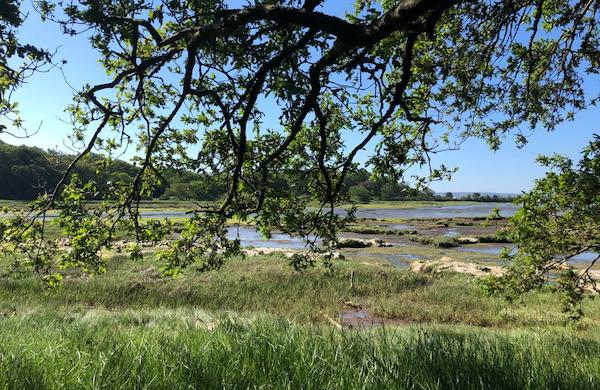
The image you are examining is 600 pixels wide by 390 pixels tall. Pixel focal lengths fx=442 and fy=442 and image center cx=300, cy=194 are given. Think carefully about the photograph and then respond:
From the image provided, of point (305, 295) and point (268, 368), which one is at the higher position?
point (268, 368)

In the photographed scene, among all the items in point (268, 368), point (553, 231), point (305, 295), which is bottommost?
point (305, 295)

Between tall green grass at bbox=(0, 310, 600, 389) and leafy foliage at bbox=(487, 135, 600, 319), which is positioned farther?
leafy foliage at bbox=(487, 135, 600, 319)

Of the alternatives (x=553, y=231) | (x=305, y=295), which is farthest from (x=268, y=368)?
(x=305, y=295)

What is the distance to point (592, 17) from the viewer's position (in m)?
8.20

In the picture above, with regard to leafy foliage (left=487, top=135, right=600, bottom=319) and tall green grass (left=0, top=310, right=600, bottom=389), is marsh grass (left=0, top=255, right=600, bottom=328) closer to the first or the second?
leafy foliage (left=487, top=135, right=600, bottom=319)

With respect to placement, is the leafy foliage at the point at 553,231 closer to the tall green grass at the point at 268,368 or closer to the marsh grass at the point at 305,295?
the tall green grass at the point at 268,368

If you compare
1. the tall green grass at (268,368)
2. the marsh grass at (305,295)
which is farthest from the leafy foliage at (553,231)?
the marsh grass at (305,295)

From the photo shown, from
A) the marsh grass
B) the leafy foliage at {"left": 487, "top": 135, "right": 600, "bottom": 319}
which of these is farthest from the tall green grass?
the marsh grass

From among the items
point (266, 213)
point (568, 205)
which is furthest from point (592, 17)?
point (266, 213)

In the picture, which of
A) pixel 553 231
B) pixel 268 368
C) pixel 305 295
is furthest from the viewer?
pixel 305 295

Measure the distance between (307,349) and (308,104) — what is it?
2584 mm

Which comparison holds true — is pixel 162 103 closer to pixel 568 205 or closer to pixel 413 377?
pixel 413 377

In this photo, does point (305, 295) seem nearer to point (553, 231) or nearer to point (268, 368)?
point (553, 231)

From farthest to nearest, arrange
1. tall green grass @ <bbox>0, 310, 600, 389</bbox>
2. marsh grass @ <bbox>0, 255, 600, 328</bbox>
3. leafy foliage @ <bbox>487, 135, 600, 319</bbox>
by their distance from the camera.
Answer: marsh grass @ <bbox>0, 255, 600, 328</bbox>, leafy foliage @ <bbox>487, 135, 600, 319</bbox>, tall green grass @ <bbox>0, 310, 600, 389</bbox>
